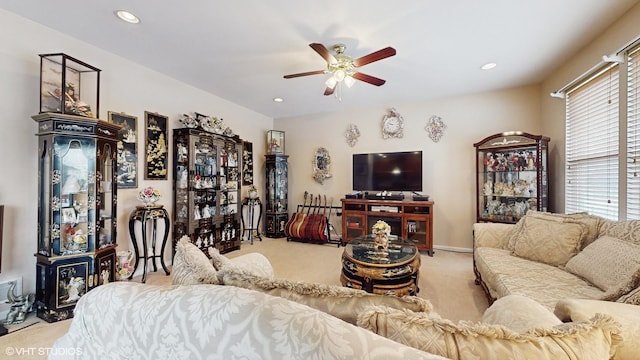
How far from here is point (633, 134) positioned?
2.02 metres

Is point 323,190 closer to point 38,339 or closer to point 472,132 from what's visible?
point 472,132

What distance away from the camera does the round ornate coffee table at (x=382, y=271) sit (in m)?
2.05

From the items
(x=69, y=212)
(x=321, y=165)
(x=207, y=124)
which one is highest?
(x=207, y=124)

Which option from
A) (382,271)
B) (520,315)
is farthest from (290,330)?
(382,271)

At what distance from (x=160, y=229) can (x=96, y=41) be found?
2228 millimetres

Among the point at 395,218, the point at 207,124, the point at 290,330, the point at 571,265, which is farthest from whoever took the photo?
the point at 395,218

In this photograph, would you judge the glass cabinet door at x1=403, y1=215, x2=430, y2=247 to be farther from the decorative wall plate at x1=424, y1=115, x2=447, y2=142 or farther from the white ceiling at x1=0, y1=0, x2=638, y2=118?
the white ceiling at x1=0, y1=0, x2=638, y2=118

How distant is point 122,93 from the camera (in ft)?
9.48

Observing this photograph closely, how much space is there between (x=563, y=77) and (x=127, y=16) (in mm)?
4709

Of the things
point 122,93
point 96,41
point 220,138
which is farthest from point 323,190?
point 96,41

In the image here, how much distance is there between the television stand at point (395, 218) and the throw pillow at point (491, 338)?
135 inches

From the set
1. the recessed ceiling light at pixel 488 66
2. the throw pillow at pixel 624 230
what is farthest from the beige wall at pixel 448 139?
the throw pillow at pixel 624 230

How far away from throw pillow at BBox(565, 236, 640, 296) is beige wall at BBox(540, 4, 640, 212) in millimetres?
1620

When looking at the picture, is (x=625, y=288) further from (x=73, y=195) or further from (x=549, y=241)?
A: (x=73, y=195)
